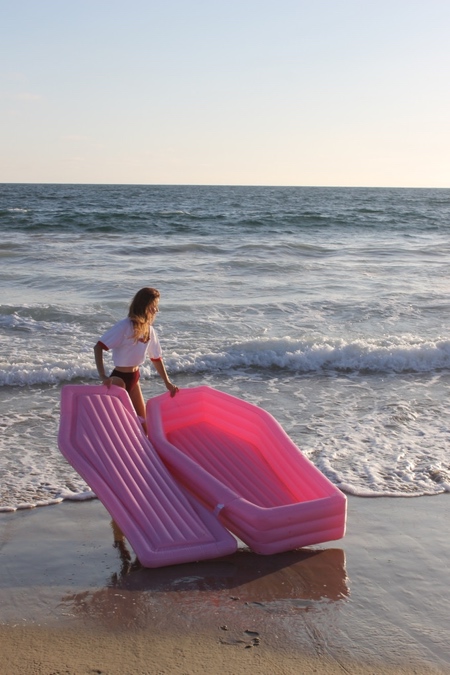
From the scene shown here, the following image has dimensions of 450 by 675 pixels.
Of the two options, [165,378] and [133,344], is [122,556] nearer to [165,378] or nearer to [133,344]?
[165,378]

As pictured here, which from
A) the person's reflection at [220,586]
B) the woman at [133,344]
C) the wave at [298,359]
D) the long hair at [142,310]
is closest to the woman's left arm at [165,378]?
the woman at [133,344]

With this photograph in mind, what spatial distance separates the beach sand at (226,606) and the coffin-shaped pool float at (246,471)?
0.62 feet

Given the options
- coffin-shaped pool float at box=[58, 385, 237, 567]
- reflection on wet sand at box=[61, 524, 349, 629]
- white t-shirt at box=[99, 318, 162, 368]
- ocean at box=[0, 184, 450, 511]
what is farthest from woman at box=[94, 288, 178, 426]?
reflection on wet sand at box=[61, 524, 349, 629]

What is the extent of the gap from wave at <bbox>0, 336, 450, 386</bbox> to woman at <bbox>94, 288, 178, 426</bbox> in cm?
338

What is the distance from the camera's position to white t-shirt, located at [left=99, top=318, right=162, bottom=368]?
4738 mm

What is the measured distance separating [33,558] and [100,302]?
26.8ft

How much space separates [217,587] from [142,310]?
1.80 metres

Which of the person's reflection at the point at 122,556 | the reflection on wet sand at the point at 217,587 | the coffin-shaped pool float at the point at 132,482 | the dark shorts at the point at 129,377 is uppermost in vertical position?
the dark shorts at the point at 129,377

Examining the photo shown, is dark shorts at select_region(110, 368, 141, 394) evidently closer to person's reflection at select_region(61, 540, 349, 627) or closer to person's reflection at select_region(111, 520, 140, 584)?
person's reflection at select_region(111, 520, 140, 584)

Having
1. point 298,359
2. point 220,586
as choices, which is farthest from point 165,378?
point 298,359

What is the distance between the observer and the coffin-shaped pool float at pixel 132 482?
391 centimetres

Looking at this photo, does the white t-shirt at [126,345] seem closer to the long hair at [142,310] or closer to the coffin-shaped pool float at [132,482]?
the long hair at [142,310]

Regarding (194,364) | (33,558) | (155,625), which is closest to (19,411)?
(194,364)

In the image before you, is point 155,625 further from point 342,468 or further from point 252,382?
point 252,382
